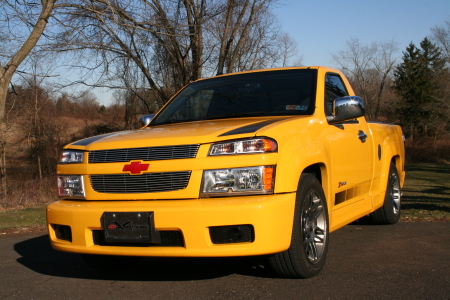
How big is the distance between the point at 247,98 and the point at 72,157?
181cm

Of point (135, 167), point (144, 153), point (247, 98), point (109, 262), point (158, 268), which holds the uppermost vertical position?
point (247, 98)

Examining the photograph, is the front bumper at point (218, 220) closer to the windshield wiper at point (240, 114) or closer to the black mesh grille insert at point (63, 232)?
the black mesh grille insert at point (63, 232)

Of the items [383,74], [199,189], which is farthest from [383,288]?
[383,74]

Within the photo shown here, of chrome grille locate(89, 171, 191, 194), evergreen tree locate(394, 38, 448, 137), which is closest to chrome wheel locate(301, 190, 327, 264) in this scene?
chrome grille locate(89, 171, 191, 194)

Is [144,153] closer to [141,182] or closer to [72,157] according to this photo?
[141,182]

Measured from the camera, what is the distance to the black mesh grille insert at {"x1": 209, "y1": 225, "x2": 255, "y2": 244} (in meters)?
3.69

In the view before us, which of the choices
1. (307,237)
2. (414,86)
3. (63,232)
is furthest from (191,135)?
(414,86)

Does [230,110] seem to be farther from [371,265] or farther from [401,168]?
[401,168]

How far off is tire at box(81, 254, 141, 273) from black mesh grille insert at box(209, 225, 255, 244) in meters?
1.47

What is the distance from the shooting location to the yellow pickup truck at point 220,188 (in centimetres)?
370

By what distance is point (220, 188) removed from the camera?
3.77 meters

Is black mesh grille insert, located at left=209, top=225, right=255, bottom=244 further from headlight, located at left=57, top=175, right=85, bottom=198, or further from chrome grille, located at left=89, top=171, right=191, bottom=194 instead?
headlight, located at left=57, top=175, right=85, bottom=198

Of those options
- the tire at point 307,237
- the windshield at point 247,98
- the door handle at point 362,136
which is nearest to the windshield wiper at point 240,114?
the windshield at point 247,98

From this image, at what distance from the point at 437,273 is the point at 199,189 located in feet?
6.82
